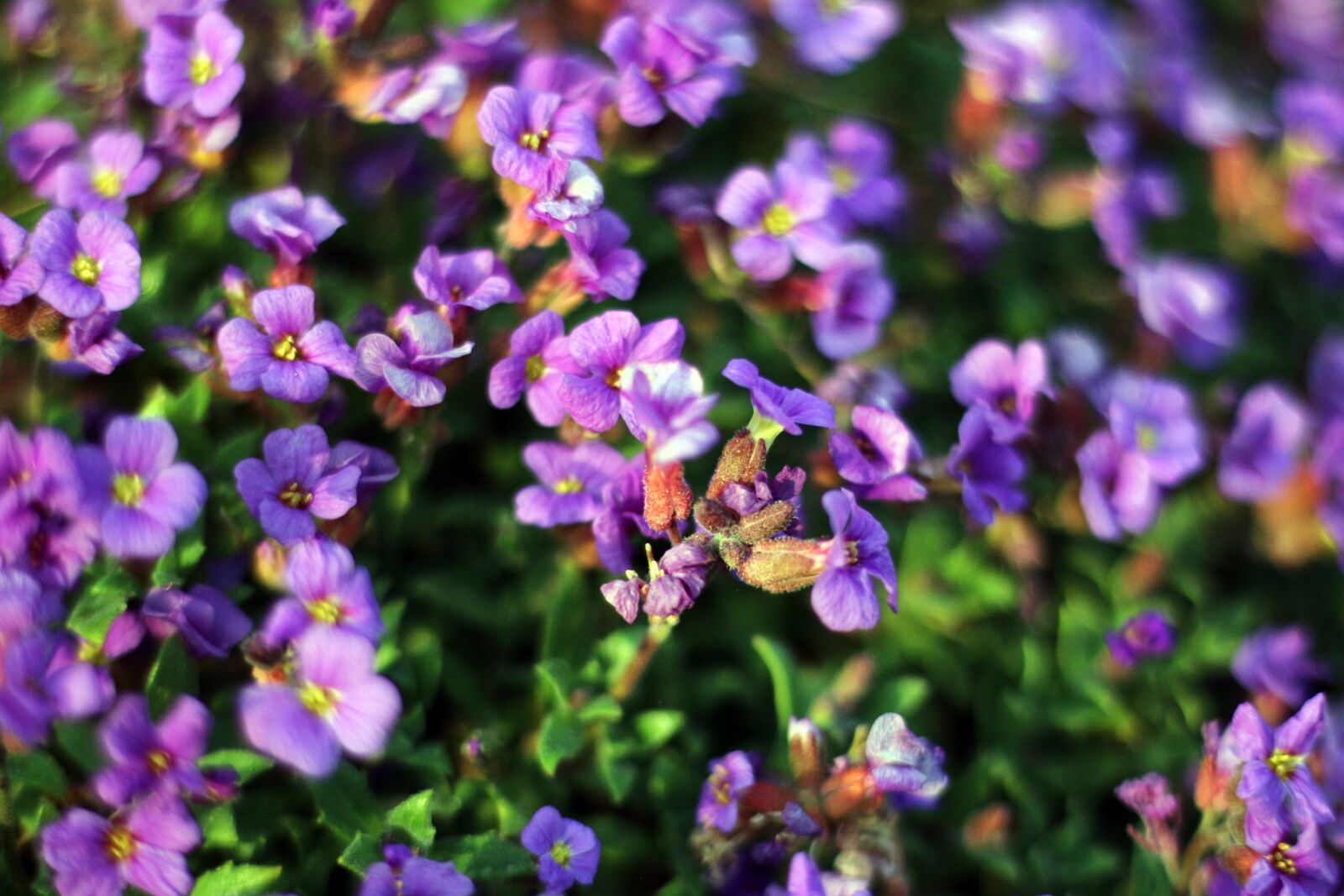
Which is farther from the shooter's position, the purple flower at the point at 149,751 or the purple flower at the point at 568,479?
the purple flower at the point at 568,479

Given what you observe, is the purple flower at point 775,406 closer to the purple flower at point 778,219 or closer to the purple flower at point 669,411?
the purple flower at point 669,411

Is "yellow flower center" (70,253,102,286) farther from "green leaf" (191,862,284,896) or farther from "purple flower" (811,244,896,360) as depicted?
"purple flower" (811,244,896,360)

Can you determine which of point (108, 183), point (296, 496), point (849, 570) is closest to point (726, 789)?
point (849, 570)

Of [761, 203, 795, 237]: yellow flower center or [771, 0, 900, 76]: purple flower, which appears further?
[771, 0, 900, 76]: purple flower

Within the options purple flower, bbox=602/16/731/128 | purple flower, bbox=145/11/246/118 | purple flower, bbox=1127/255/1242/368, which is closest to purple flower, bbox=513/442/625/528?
purple flower, bbox=602/16/731/128

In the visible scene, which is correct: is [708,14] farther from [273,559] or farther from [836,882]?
[836,882]

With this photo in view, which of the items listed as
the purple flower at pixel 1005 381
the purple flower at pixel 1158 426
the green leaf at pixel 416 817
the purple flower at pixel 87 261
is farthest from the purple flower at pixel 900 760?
the purple flower at pixel 87 261

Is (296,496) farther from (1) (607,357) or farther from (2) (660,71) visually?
(2) (660,71)
